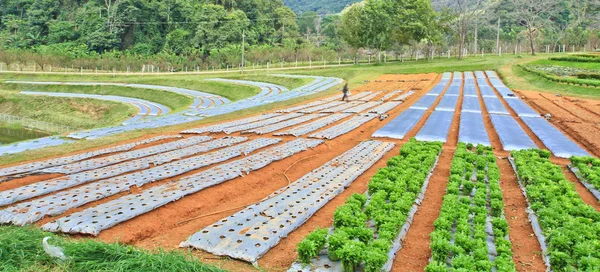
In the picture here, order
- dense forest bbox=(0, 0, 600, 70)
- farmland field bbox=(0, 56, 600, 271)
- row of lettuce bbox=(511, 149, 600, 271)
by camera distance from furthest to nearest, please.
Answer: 1. dense forest bbox=(0, 0, 600, 70)
2. farmland field bbox=(0, 56, 600, 271)
3. row of lettuce bbox=(511, 149, 600, 271)

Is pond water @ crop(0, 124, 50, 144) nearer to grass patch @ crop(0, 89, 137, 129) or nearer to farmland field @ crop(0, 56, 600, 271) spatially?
grass patch @ crop(0, 89, 137, 129)

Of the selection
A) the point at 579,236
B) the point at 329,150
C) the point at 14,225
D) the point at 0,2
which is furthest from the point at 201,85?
the point at 0,2

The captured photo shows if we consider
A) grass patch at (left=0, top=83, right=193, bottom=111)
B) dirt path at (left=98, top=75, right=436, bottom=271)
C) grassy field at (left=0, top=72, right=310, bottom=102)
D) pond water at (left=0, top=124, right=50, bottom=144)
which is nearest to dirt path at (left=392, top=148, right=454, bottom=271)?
dirt path at (left=98, top=75, right=436, bottom=271)

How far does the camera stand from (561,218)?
877 centimetres

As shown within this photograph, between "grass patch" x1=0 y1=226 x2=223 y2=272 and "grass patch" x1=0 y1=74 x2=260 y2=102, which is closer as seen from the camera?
"grass patch" x1=0 y1=226 x2=223 y2=272

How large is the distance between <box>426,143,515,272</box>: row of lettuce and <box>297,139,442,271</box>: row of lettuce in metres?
0.80

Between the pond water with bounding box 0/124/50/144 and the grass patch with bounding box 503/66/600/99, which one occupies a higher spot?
the grass patch with bounding box 503/66/600/99

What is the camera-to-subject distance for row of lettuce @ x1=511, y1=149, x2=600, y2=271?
708cm

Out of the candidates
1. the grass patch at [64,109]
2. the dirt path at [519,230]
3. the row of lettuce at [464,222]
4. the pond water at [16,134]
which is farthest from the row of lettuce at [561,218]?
the grass patch at [64,109]

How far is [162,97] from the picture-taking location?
46656 millimetres

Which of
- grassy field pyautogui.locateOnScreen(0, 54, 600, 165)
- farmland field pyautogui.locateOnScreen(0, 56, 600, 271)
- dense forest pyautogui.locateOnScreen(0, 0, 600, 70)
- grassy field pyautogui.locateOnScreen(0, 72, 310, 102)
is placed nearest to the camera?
farmland field pyautogui.locateOnScreen(0, 56, 600, 271)

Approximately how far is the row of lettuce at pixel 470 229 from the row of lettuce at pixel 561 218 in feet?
2.57

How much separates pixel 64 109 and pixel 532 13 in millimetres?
77095

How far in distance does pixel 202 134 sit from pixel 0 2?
108492 millimetres
